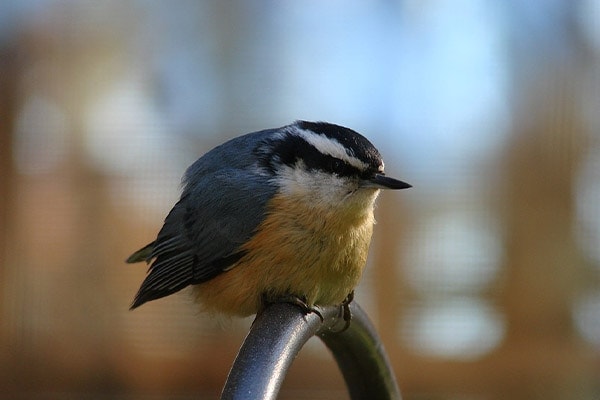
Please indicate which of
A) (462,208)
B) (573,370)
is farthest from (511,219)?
(573,370)

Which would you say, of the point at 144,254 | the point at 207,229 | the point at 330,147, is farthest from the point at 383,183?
the point at 144,254

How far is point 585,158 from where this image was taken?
2.76m

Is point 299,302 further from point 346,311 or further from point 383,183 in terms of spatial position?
point 383,183

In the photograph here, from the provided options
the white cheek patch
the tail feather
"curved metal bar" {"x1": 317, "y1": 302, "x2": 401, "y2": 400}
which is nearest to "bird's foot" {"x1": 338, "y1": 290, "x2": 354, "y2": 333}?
"curved metal bar" {"x1": 317, "y1": 302, "x2": 401, "y2": 400}

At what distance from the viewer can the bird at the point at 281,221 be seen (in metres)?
1.39

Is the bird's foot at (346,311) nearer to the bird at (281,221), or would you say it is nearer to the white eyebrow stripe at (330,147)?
the bird at (281,221)

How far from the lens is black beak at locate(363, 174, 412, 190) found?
135 cm

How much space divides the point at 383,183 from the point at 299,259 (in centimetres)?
18

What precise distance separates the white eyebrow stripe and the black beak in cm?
2

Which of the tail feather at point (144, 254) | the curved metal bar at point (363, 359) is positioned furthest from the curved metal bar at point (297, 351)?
the tail feather at point (144, 254)

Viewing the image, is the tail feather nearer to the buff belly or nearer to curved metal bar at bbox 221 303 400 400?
the buff belly

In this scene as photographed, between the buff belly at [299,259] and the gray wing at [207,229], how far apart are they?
31 millimetres

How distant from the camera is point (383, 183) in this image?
1.37 m

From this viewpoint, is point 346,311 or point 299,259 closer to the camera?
point 346,311
